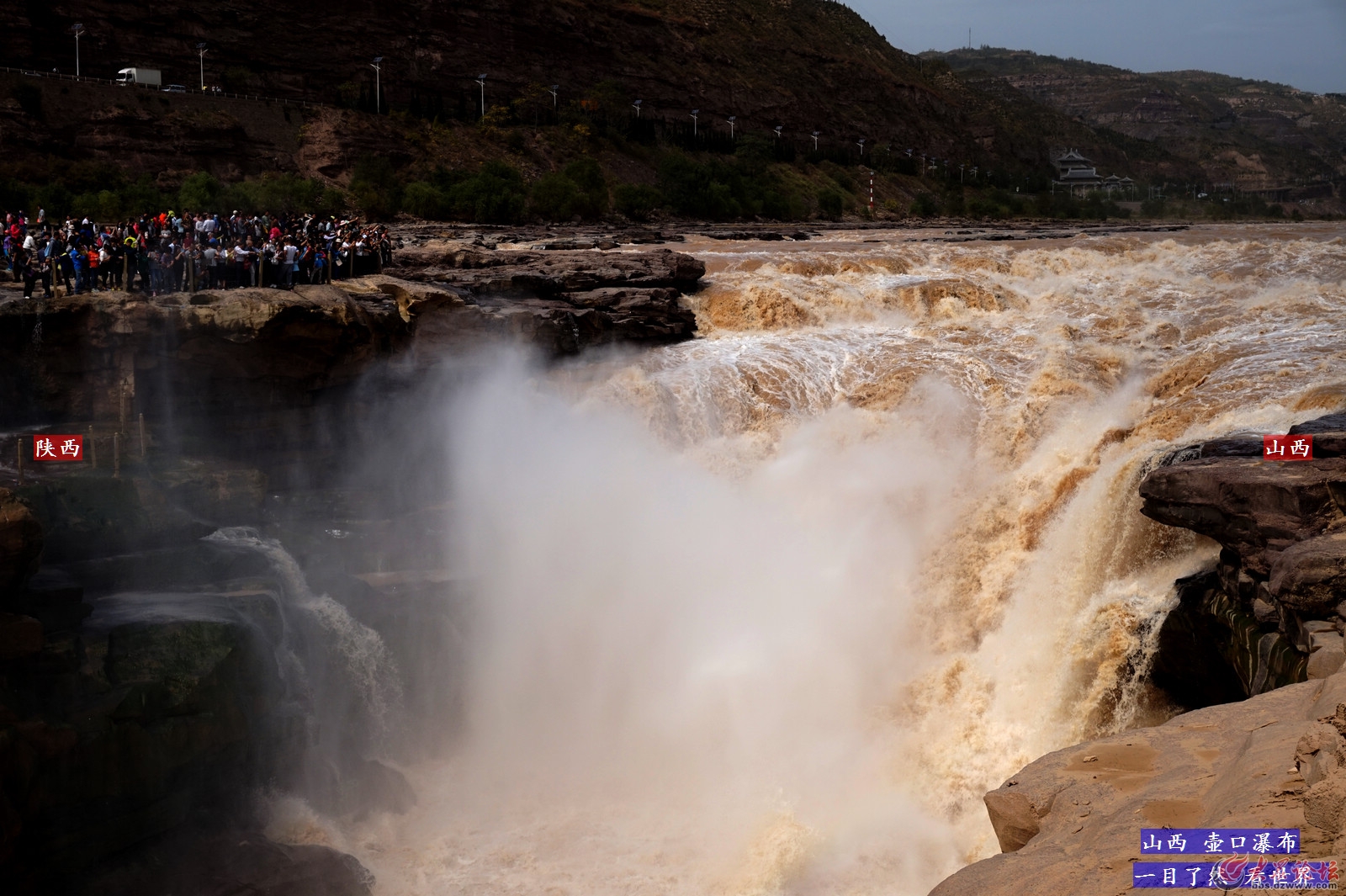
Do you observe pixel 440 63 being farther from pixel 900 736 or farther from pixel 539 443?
Answer: pixel 900 736

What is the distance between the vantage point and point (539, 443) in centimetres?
1975

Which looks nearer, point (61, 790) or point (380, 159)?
point (61, 790)

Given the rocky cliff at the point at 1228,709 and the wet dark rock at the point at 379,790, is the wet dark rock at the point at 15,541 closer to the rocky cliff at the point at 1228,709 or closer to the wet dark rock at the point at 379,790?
the wet dark rock at the point at 379,790

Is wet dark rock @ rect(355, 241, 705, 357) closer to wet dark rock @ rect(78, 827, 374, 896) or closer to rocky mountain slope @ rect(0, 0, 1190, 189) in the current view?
wet dark rock @ rect(78, 827, 374, 896)

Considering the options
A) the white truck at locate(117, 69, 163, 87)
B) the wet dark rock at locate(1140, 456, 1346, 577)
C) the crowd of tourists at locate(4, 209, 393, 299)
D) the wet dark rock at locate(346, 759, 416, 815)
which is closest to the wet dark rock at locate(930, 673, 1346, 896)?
the wet dark rock at locate(1140, 456, 1346, 577)

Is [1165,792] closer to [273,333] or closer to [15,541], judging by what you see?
[15,541]

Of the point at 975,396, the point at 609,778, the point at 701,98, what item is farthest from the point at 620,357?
the point at 701,98

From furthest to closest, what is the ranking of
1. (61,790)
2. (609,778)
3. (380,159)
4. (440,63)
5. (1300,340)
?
(440,63), (380,159), (1300,340), (609,778), (61,790)

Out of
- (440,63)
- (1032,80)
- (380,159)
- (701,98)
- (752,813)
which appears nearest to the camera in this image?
(752,813)

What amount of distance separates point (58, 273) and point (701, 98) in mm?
63461

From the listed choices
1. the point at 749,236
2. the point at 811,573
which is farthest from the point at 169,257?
the point at 749,236

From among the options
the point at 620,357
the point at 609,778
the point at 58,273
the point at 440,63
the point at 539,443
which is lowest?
the point at 609,778

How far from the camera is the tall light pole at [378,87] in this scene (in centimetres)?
5519

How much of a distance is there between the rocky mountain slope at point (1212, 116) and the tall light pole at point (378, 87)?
8801cm
